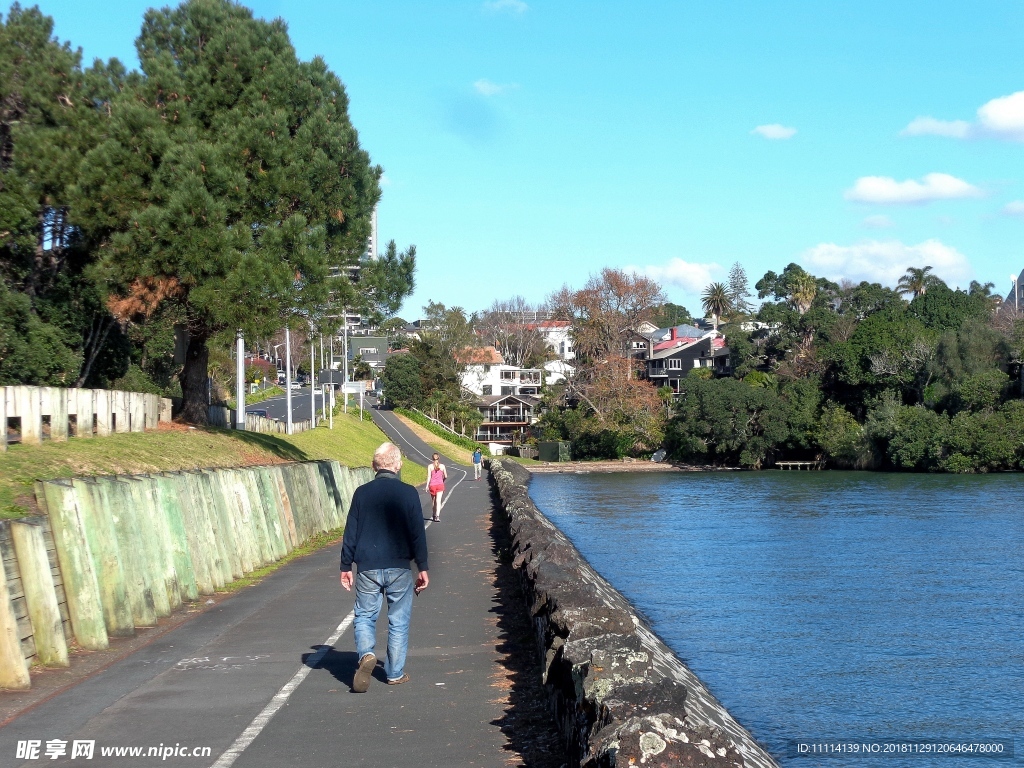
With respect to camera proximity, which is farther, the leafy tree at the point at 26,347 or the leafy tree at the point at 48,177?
the leafy tree at the point at 48,177

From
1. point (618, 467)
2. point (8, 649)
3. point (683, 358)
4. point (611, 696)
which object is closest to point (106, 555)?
point (8, 649)

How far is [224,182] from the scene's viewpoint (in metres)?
24.6

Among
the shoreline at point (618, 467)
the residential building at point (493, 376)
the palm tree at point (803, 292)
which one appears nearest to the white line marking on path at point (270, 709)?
the shoreline at point (618, 467)

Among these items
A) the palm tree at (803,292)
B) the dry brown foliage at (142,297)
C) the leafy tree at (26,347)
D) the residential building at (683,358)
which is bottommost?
the leafy tree at (26,347)

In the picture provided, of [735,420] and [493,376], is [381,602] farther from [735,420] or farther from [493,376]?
[493,376]

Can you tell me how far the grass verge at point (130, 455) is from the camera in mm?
13531

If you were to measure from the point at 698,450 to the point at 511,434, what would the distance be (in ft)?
119

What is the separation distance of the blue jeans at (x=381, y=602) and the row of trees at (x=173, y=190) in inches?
664

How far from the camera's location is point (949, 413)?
73000 mm

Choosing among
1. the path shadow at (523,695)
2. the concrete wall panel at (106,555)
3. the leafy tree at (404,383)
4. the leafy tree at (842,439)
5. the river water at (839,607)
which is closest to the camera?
the path shadow at (523,695)

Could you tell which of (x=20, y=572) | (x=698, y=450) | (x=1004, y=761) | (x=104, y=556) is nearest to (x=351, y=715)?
(x=20, y=572)

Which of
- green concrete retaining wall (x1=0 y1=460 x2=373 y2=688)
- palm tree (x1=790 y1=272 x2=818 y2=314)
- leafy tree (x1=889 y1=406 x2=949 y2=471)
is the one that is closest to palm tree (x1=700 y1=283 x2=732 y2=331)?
palm tree (x1=790 y1=272 x2=818 y2=314)

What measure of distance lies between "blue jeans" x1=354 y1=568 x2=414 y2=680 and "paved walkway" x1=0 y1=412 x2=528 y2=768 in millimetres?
430

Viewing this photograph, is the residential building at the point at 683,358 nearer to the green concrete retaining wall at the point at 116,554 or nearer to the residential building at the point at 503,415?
the residential building at the point at 503,415
